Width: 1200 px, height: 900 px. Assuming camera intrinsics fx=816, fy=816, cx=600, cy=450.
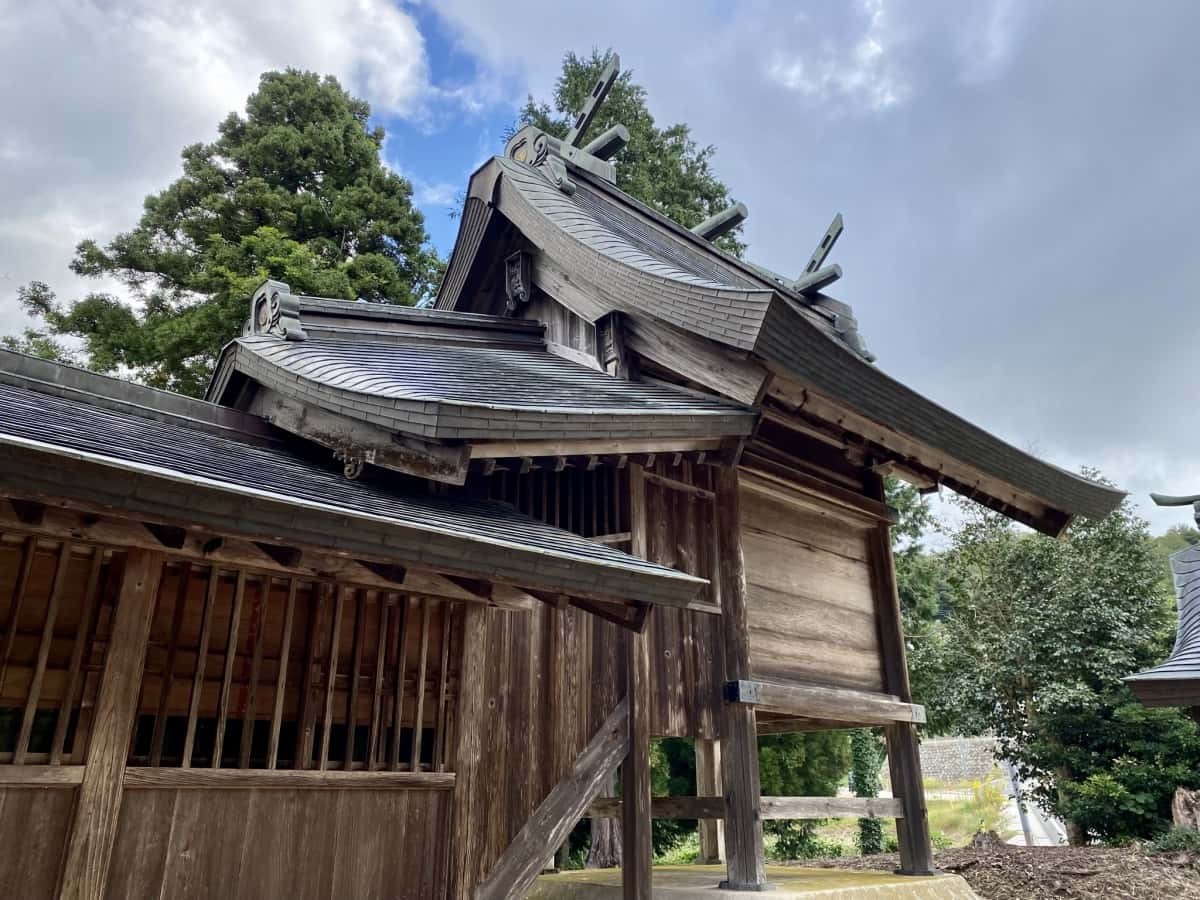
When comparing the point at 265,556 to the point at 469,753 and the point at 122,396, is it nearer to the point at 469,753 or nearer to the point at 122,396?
the point at 122,396

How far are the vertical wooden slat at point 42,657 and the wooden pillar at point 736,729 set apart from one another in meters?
3.76

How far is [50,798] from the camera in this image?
A: 3.14 meters

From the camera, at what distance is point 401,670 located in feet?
13.6

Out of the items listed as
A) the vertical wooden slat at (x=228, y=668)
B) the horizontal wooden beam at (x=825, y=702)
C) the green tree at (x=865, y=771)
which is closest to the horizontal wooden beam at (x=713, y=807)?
the horizontal wooden beam at (x=825, y=702)

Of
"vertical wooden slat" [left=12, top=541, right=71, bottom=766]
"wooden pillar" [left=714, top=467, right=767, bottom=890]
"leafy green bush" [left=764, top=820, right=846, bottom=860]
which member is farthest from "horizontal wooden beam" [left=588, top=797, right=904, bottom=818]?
"leafy green bush" [left=764, top=820, right=846, bottom=860]

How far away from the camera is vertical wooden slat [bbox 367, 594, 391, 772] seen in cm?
400

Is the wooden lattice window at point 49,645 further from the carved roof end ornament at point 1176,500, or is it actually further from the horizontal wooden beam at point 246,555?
the carved roof end ornament at point 1176,500

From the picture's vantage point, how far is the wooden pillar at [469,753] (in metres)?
4.15

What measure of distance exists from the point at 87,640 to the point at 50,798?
60cm

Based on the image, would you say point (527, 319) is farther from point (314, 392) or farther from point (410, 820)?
point (410, 820)

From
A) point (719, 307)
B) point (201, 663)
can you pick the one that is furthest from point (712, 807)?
point (201, 663)

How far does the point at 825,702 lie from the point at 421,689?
3.13m

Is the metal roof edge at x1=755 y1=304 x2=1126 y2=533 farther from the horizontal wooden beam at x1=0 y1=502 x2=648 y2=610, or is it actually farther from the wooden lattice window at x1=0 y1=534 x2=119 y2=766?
the wooden lattice window at x1=0 y1=534 x2=119 y2=766

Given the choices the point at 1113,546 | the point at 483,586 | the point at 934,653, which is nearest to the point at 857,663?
the point at 483,586
